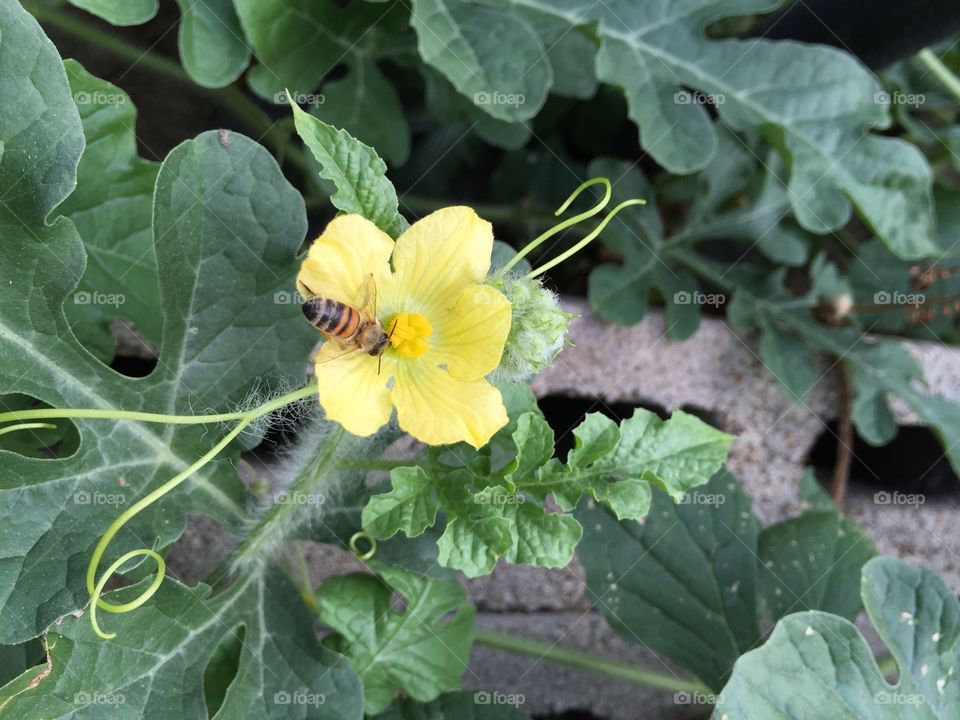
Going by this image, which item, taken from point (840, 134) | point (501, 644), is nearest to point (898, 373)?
point (840, 134)

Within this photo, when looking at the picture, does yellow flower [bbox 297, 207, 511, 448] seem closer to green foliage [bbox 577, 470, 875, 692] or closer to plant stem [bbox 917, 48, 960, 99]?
green foliage [bbox 577, 470, 875, 692]

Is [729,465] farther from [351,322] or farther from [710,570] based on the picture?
[351,322]

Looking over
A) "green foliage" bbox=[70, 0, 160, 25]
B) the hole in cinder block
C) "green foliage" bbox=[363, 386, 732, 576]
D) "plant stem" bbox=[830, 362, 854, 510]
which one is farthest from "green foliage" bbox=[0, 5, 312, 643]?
the hole in cinder block

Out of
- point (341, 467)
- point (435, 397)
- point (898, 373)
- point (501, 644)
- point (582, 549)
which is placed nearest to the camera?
point (435, 397)

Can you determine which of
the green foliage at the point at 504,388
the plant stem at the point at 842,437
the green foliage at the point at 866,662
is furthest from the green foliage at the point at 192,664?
the plant stem at the point at 842,437

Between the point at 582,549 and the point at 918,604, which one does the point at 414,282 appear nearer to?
the point at 582,549

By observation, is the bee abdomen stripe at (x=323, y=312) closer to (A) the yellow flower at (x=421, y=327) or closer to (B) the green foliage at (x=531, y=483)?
(A) the yellow flower at (x=421, y=327)

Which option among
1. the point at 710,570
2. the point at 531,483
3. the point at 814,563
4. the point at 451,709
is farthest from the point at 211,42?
the point at 814,563
